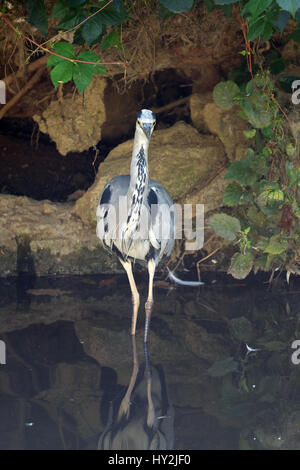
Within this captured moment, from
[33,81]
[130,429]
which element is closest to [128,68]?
[33,81]

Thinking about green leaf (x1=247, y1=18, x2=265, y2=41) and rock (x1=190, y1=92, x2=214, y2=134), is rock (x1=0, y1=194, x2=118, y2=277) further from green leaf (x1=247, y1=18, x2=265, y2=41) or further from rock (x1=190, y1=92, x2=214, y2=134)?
green leaf (x1=247, y1=18, x2=265, y2=41)

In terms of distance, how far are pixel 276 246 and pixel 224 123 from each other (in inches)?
49.3

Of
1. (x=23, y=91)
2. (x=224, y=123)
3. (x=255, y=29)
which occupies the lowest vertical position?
(x=255, y=29)

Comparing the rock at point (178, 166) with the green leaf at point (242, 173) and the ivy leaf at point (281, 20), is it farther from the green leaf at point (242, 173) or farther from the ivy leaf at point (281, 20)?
the ivy leaf at point (281, 20)

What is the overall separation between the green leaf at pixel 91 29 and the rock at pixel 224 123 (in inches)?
100

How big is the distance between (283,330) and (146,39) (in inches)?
98.6

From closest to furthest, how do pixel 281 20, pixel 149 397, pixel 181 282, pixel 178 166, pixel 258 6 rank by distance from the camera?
pixel 258 6 < pixel 281 20 < pixel 149 397 < pixel 181 282 < pixel 178 166

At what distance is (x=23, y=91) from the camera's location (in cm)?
573

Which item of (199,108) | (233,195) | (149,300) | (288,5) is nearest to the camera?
(288,5)

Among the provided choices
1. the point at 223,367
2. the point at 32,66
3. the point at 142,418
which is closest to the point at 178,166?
the point at 32,66

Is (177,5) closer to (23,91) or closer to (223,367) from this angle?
(223,367)

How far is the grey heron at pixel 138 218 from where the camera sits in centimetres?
438

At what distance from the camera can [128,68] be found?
5559mm

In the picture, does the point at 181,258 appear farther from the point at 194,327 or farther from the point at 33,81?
the point at 33,81
